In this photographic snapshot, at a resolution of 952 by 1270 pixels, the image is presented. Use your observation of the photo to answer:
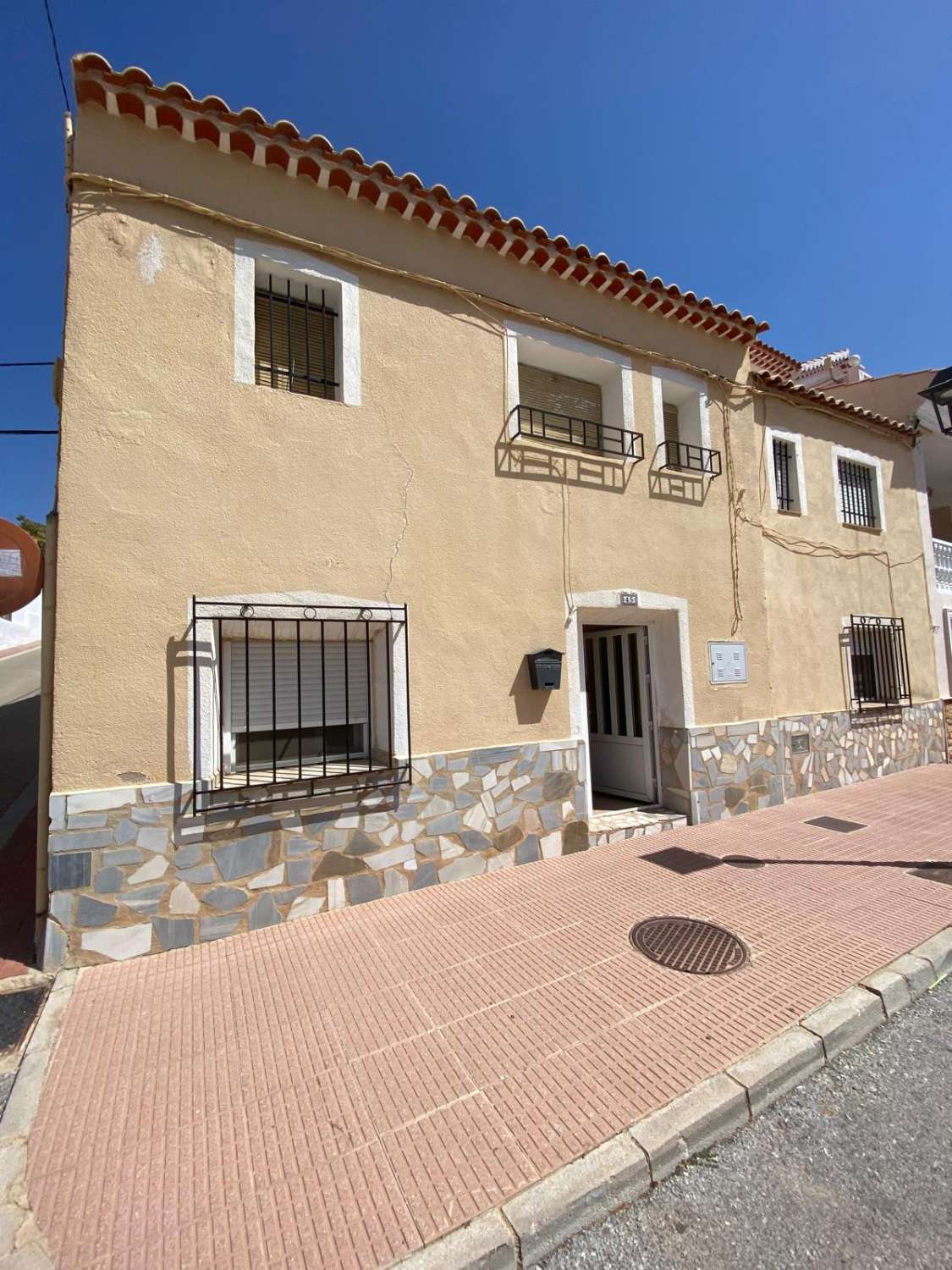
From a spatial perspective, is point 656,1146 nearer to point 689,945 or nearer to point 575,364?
point 689,945

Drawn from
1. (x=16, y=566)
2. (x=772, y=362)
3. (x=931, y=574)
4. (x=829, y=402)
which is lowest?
(x=16, y=566)

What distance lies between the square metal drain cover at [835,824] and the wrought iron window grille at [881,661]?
2.92 m

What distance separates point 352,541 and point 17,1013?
3.48m

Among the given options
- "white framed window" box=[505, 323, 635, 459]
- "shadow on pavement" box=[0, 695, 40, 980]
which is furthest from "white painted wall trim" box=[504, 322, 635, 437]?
"shadow on pavement" box=[0, 695, 40, 980]

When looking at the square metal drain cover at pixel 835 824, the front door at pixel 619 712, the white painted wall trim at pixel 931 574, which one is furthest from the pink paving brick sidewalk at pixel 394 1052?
the white painted wall trim at pixel 931 574

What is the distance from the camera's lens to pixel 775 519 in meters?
7.46

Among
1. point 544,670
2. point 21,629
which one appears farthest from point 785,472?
point 21,629

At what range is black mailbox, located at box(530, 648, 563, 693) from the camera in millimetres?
5066

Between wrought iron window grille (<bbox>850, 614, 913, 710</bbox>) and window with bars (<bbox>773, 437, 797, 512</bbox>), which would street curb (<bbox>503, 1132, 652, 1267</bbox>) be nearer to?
window with bars (<bbox>773, 437, 797, 512</bbox>)

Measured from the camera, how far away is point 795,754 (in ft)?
23.7

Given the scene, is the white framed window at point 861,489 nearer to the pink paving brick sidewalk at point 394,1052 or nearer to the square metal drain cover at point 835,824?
the square metal drain cover at point 835,824

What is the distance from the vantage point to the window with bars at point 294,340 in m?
4.60

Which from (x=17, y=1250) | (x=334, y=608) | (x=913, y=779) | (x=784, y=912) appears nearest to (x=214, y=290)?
(x=334, y=608)

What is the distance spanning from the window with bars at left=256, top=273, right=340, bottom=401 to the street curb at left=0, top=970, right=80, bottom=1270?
435 centimetres
